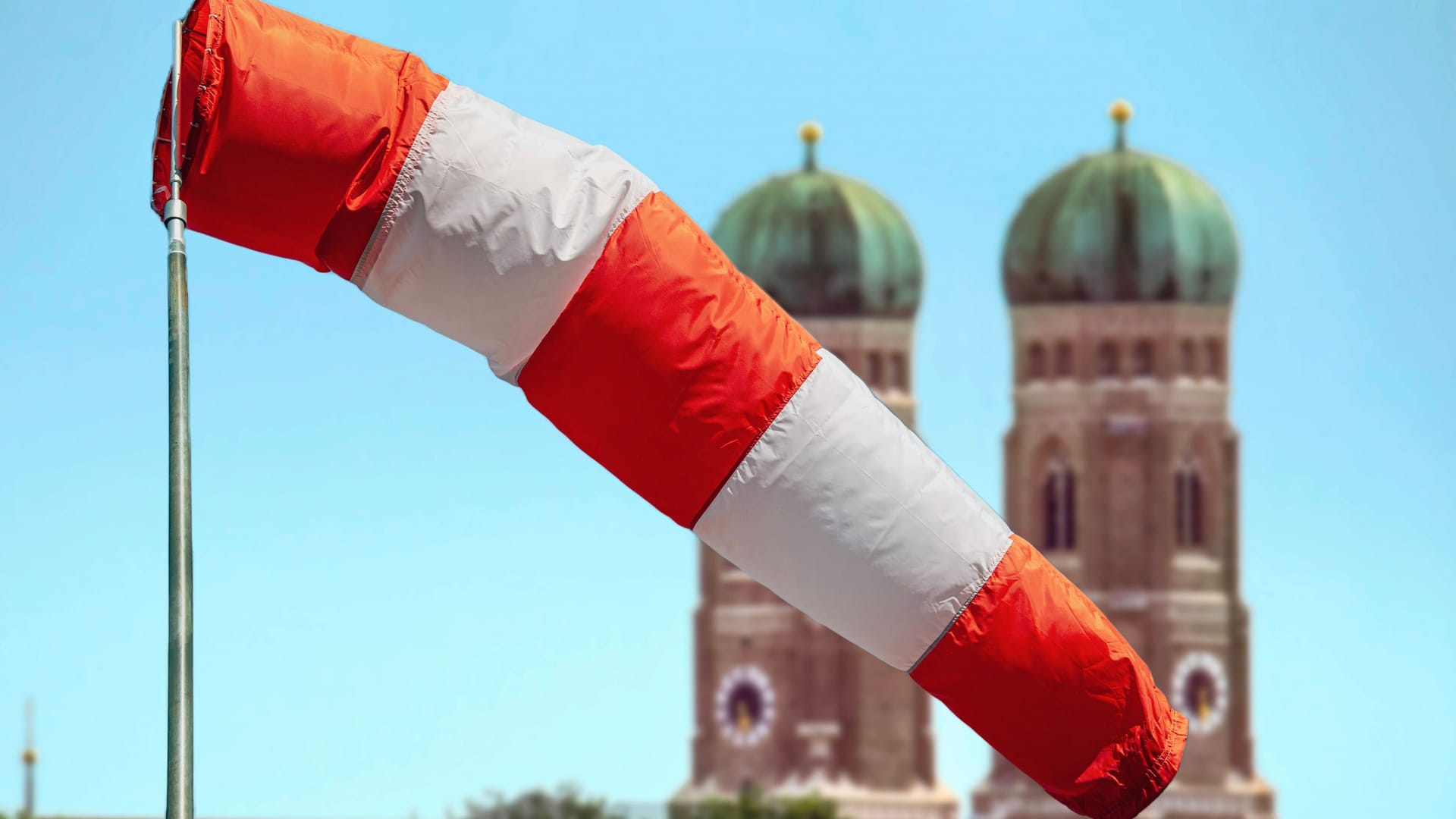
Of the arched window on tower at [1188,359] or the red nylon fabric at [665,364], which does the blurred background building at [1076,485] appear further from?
the red nylon fabric at [665,364]

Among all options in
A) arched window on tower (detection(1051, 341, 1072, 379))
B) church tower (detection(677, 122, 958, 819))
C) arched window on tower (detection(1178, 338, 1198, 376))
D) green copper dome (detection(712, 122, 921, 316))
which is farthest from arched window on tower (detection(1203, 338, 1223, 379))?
green copper dome (detection(712, 122, 921, 316))

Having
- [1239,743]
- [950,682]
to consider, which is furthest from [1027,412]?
[950,682]

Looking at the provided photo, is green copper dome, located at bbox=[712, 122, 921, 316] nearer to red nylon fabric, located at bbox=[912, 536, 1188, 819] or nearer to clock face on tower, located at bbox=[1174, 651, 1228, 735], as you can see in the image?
clock face on tower, located at bbox=[1174, 651, 1228, 735]

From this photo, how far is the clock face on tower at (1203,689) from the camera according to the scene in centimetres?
8325

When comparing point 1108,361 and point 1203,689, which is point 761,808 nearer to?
point 1203,689

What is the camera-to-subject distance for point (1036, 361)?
276 feet

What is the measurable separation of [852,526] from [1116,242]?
2954 inches

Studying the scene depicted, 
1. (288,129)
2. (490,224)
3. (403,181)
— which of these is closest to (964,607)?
(490,224)

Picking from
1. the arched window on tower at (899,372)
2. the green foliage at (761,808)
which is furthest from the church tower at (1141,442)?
the green foliage at (761,808)

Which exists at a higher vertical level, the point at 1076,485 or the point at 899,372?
the point at 899,372

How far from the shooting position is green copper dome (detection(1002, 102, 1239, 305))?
83.9 metres

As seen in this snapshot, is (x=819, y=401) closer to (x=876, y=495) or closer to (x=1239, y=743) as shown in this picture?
(x=876, y=495)

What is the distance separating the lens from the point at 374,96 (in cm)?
992

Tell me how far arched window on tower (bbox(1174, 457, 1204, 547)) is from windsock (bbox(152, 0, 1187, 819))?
73.6 metres
